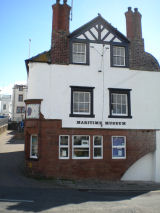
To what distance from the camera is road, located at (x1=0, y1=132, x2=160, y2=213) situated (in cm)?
848

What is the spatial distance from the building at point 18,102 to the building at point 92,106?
43954 millimetres

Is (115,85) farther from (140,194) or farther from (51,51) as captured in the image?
(140,194)

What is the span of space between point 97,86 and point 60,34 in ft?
16.1

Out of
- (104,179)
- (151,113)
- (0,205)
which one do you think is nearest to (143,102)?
(151,113)

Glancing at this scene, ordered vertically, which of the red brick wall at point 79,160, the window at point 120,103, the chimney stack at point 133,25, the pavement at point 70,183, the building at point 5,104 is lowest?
the pavement at point 70,183

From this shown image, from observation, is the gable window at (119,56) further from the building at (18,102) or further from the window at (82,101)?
the building at (18,102)

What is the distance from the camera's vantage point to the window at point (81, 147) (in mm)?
15000

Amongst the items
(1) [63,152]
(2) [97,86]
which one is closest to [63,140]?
(1) [63,152]

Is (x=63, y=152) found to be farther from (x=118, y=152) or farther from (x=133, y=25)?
(x=133, y=25)

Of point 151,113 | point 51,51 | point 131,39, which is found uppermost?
point 131,39

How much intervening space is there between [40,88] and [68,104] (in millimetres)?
2320

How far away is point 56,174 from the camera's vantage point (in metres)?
14.3

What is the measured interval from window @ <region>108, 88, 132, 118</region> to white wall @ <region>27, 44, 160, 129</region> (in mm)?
324

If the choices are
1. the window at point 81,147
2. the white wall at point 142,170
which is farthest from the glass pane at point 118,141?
the window at point 81,147
